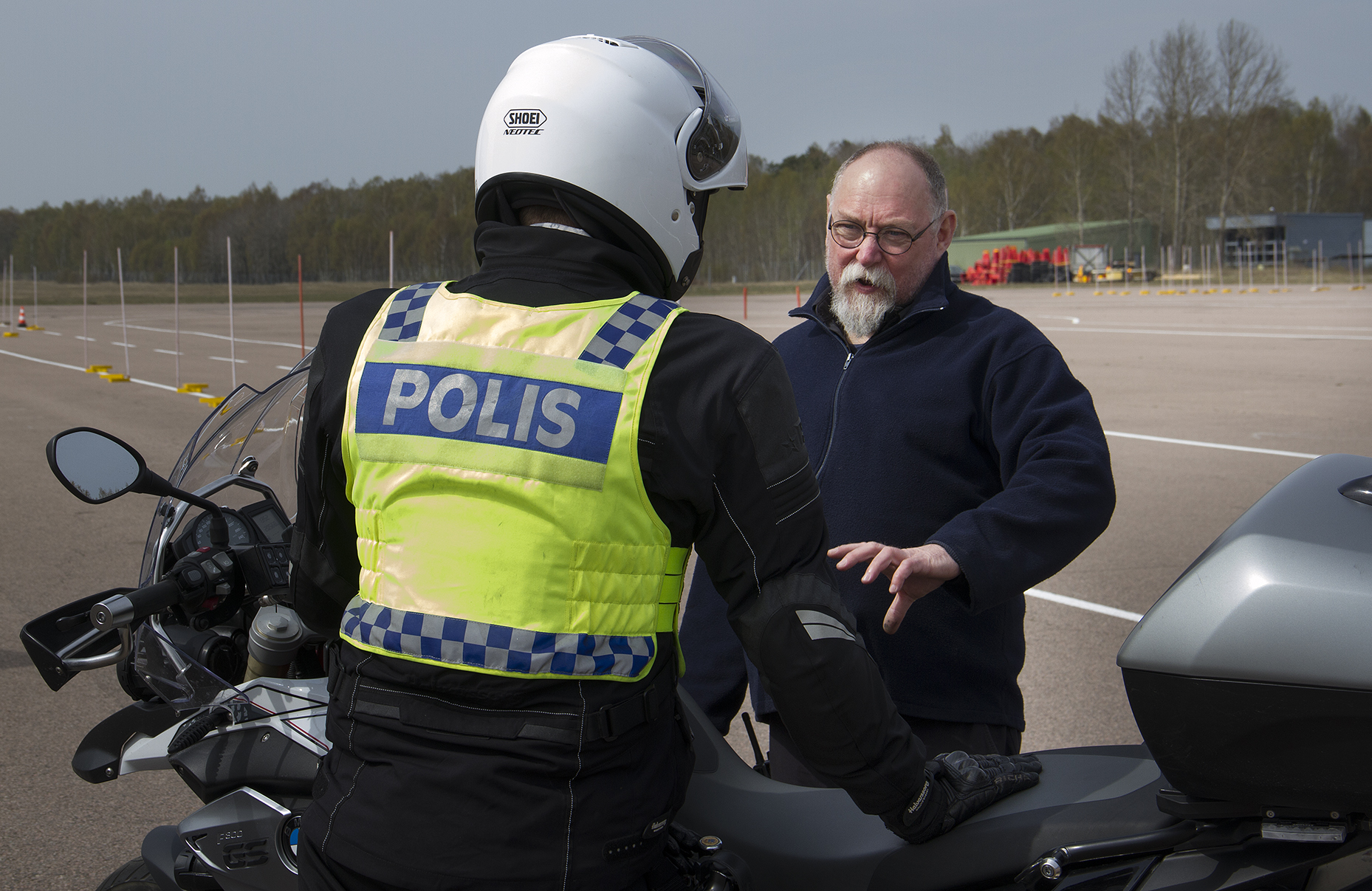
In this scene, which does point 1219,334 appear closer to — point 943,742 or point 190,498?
point 943,742

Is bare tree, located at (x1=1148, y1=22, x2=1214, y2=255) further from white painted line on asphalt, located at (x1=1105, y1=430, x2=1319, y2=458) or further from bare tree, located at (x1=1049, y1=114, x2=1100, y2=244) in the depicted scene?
white painted line on asphalt, located at (x1=1105, y1=430, x2=1319, y2=458)

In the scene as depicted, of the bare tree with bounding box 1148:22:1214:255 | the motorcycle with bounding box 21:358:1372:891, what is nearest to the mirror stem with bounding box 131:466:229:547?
the motorcycle with bounding box 21:358:1372:891

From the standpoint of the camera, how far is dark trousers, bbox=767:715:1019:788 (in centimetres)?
241

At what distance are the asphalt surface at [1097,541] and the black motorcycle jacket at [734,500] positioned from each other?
8.19ft

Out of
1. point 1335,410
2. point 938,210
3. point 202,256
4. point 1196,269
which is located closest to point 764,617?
point 938,210

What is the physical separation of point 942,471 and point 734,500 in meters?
1.19

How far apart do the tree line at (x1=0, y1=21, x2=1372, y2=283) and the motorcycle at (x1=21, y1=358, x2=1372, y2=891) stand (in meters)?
30.8

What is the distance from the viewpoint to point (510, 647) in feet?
4.33

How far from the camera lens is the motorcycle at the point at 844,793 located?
4.72ft

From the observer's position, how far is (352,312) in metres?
1.53

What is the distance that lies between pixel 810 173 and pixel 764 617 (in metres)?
122

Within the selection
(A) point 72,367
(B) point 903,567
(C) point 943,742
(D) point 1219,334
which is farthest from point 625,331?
(A) point 72,367

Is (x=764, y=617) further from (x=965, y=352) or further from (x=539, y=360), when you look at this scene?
(x=965, y=352)

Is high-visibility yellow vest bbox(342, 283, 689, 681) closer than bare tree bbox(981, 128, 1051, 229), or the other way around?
high-visibility yellow vest bbox(342, 283, 689, 681)
